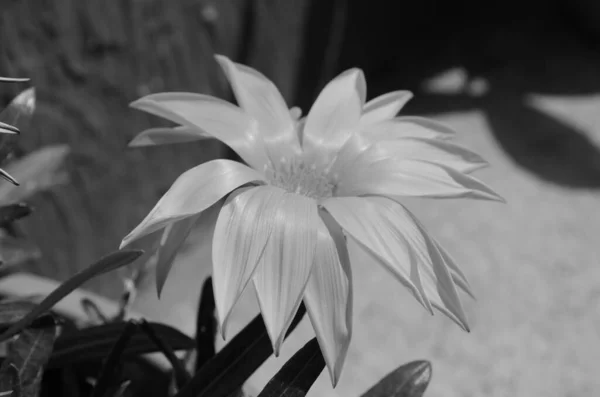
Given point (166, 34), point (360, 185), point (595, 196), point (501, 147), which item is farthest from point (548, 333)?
point (360, 185)

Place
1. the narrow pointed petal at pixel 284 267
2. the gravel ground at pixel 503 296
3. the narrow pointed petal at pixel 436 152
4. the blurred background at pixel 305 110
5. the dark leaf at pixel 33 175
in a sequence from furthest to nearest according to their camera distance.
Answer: the gravel ground at pixel 503 296 < the blurred background at pixel 305 110 < the dark leaf at pixel 33 175 < the narrow pointed petal at pixel 436 152 < the narrow pointed petal at pixel 284 267

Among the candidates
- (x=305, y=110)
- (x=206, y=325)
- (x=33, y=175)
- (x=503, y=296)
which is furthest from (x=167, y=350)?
(x=305, y=110)

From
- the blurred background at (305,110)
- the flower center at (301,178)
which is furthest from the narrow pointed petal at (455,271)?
the blurred background at (305,110)

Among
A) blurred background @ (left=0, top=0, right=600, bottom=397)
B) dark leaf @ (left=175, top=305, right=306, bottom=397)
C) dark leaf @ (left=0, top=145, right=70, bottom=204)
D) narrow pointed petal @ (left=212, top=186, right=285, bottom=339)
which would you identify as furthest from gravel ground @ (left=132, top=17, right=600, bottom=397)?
narrow pointed petal @ (left=212, top=186, right=285, bottom=339)

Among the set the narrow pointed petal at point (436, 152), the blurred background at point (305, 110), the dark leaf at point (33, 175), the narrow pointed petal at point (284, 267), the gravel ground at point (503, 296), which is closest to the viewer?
the narrow pointed petal at point (284, 267)

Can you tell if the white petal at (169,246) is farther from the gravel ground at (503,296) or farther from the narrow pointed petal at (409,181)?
the gravel ground at (503,296)

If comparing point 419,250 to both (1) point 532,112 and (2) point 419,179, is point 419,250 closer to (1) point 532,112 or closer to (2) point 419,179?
(2) point 419,179

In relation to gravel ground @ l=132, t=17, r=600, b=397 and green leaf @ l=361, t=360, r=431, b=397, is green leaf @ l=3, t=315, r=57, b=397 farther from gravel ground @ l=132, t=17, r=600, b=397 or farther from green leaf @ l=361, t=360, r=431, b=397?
gravel ground @ l=132, t=17, r=600, b=397
